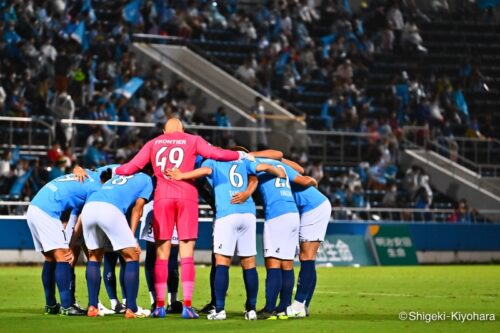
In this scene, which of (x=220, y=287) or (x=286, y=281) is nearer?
(x=220, y=287)

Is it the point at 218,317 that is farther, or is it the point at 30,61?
the point at 30,61

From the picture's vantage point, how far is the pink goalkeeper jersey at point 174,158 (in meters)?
16.5

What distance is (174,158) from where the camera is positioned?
16547 millimetres

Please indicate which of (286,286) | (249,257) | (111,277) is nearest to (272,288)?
(286,286)

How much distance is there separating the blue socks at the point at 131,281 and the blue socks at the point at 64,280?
34.9 inches

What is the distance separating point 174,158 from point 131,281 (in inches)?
66.5

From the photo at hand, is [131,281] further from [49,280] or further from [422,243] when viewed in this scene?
[422,243]

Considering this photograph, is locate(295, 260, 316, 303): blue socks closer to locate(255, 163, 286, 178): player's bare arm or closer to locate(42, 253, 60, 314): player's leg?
locate(255, 163, 286, 178): player's bare arm

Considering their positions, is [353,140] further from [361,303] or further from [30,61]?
[361,303]

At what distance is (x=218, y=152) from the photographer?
16531mm

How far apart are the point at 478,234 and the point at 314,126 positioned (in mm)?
7027

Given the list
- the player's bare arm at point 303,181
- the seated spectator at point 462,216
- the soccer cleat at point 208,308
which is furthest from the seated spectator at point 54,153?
the player's bare arm at point 303,181

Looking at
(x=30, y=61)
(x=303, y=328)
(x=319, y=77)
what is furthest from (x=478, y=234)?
(x=303, y=328)

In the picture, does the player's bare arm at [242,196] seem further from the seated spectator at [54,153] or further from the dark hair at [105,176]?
the seated spectator at [54,153]
